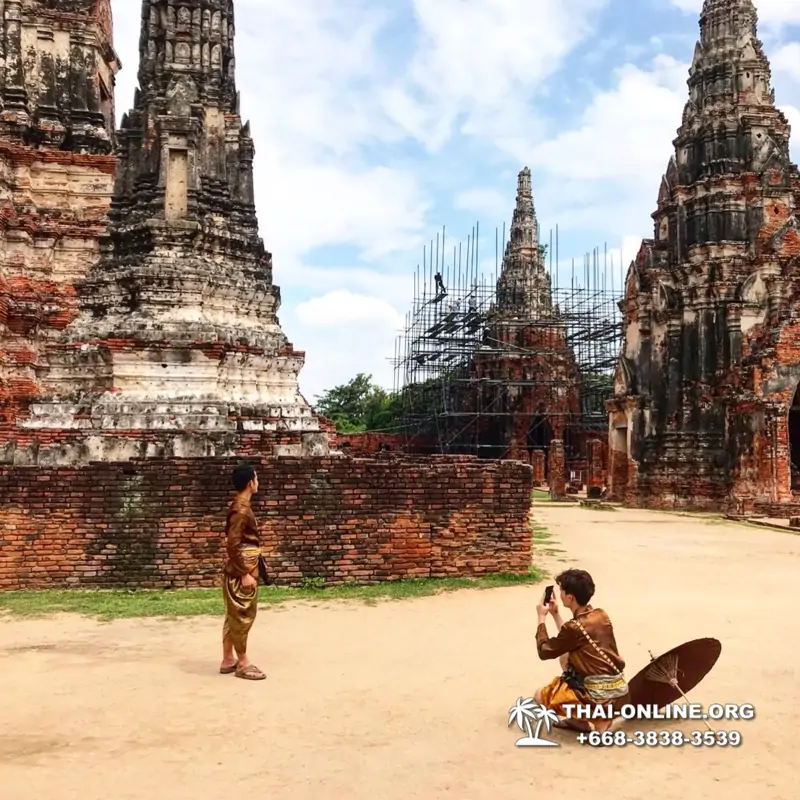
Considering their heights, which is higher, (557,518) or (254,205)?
(254,205)

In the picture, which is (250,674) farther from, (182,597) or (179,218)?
(179,218)

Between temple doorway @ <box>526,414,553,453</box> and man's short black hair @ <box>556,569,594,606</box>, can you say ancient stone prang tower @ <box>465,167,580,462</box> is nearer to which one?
temple doorway @ <box>526,414,553,453</box>

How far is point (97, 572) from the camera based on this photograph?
29.2 feet

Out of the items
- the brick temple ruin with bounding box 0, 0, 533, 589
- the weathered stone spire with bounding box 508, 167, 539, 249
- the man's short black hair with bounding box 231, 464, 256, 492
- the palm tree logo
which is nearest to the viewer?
the palm tree logo

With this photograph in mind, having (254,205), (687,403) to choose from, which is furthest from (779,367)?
(254,205)

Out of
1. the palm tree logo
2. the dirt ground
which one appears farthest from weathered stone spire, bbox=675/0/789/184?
the palm tree logo

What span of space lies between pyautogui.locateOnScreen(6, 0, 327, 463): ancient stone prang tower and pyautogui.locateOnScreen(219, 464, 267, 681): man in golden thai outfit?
4447 mm

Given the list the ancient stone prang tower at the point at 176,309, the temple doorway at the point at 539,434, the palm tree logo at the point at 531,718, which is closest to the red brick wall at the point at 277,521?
the ancient stone prang tower at the point at 176,309

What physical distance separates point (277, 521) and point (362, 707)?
4043 millimetres

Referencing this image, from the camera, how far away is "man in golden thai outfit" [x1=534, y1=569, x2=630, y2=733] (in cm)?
484

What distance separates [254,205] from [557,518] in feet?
34.0

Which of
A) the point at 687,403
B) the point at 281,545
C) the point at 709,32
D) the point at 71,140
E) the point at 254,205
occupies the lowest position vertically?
the point at 281,545

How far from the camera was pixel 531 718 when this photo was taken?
501 centimetres

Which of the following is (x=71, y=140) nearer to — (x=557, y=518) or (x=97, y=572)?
(x=97, y=572)
